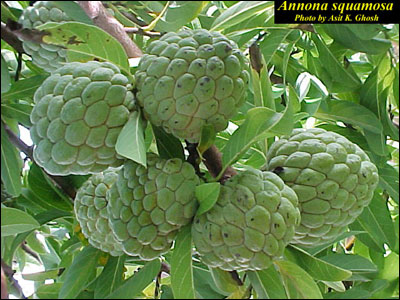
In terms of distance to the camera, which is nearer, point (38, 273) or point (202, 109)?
point (202, 109)

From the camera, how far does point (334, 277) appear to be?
5.00ft

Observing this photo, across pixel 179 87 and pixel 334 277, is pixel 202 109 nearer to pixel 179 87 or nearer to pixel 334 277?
pixel 179 87

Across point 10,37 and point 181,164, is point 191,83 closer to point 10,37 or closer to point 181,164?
point 181,164

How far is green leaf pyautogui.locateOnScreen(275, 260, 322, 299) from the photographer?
1334 mm

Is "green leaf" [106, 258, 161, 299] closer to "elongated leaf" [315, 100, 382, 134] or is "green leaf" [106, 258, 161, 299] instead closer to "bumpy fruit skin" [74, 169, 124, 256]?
"bumpy fruit skin" [74, 169, 124, 256]

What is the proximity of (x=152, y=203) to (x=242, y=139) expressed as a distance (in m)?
0.25

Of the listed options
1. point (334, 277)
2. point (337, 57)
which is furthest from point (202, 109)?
point (337, 57)

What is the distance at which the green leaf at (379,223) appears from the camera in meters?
1.77

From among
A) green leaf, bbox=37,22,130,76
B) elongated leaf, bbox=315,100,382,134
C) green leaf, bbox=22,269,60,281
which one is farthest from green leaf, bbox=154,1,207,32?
green leaf, bbox=22,269,60,281

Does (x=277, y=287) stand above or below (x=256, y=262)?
below

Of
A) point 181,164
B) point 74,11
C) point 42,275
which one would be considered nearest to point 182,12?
point 74,11

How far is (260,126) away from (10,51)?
38.4 inches

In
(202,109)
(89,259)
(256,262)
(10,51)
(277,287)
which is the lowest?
(89,259)

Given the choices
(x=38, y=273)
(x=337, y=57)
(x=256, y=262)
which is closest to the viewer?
(x=256, y=262)
